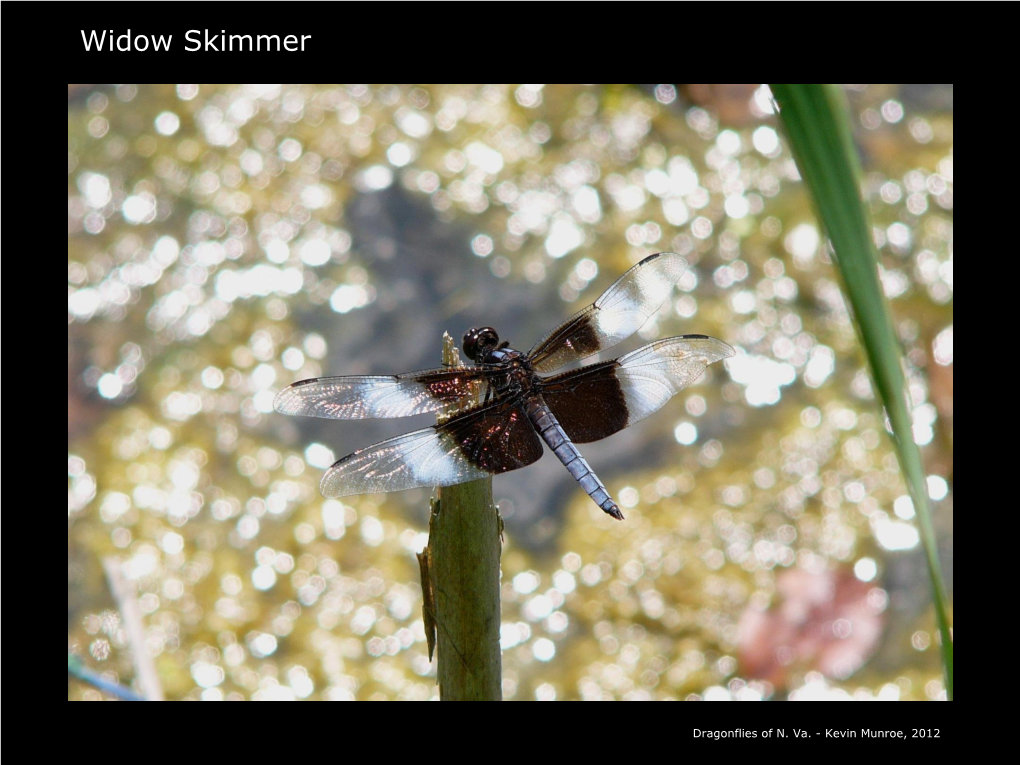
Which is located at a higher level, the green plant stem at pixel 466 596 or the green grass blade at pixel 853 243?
the green grass blade at pixel 853 243

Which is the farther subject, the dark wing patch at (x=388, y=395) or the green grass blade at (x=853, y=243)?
the dark wing patch at (x=388, y=395)

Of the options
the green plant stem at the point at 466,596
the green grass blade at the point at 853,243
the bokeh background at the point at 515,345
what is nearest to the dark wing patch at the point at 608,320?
the bokeh background at the point at 515,345

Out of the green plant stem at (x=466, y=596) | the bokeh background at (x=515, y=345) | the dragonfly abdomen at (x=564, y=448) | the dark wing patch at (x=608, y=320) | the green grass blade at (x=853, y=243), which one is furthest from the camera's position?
the bokeh background at (x=515, y=345)

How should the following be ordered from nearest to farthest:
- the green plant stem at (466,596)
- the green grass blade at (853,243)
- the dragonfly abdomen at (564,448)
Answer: the green grass blade at (853,243) < the green plant stem at (466,596) < the dragonfly abdomen at (564,448)

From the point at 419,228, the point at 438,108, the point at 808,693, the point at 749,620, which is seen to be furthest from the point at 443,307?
the point at 808,693

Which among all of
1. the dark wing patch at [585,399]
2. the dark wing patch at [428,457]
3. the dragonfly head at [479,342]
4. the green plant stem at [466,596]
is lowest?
the green plant stem at [466,596]

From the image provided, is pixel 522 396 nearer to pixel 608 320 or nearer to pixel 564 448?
pixel 564 448

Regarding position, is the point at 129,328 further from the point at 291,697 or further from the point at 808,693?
the point at 808,693

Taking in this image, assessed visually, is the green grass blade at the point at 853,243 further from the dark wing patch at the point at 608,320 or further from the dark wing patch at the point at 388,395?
the dark wing patch at the point at 608,320
